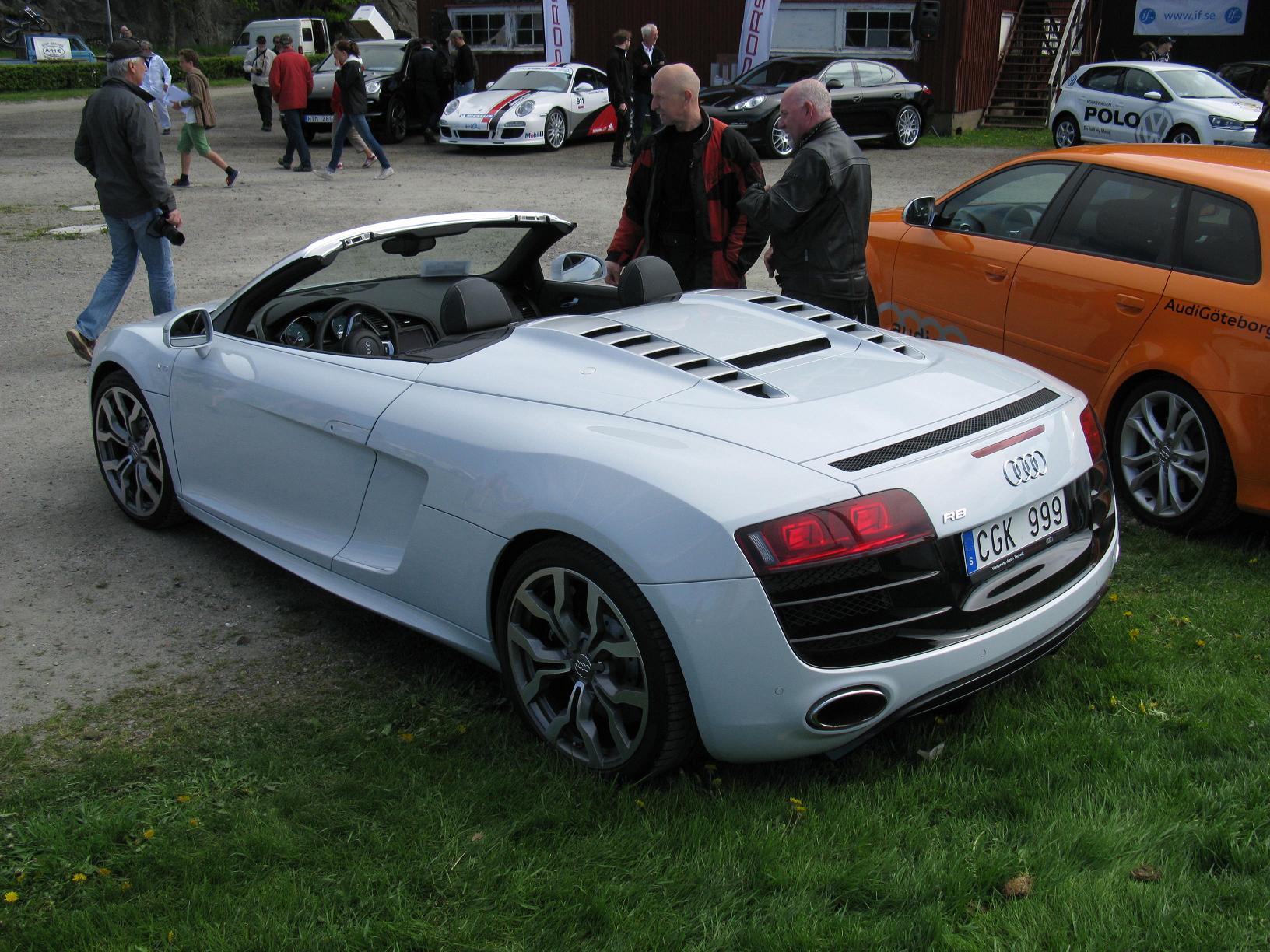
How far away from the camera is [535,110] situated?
65.0 ft

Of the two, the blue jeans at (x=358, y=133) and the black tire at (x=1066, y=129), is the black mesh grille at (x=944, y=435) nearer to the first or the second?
the blue jeans at (x=358, y=133)

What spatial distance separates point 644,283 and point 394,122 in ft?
61.4

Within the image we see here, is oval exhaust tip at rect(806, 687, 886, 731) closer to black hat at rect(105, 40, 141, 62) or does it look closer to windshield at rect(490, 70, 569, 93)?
black hat at rect(105, 40, 141, 62)

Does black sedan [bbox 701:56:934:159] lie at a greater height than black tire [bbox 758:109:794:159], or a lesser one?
greater

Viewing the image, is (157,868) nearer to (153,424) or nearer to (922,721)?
(922,721)

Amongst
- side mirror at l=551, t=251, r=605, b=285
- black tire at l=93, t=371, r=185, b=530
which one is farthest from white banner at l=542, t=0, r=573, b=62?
black tire at l=93, t=371, r=185, b=530

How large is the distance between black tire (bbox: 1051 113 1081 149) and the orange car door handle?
654 inches

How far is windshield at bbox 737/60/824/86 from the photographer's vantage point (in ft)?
66.4

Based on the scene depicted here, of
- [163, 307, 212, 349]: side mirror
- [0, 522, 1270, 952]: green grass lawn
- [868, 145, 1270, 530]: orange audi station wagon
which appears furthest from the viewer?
[868, 145, 1270, 530]: orange audi station wagon

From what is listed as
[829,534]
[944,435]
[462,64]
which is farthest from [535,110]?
[829,534]

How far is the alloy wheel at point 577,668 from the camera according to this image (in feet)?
10.3

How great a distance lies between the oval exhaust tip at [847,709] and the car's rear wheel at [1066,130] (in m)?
19.4

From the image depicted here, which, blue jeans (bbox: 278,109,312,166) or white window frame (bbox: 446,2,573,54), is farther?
white window frame (bbox: 446,2,573,54)

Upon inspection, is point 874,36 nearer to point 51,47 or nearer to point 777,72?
point 777,72
